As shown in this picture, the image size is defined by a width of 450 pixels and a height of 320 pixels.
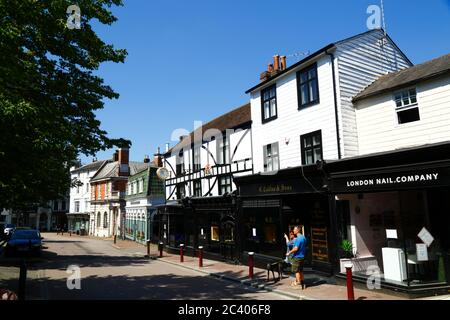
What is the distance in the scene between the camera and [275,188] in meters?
16.3

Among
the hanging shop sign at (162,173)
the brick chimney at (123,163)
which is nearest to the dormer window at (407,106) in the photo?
the hanging shop sign at (162,173)

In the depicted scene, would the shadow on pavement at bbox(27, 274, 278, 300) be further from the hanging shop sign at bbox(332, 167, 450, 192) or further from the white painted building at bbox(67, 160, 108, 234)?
the white painted building at bbox(67, 160, 108, 234)

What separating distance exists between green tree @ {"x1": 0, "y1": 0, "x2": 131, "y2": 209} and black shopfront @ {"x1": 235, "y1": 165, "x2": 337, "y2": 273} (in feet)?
22.4

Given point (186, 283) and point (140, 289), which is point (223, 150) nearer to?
point (186, 283)

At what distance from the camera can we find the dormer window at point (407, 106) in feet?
43.3

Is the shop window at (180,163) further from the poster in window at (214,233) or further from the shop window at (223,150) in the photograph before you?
the poster in window at (214,233)

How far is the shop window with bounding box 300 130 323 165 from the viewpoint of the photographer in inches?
601

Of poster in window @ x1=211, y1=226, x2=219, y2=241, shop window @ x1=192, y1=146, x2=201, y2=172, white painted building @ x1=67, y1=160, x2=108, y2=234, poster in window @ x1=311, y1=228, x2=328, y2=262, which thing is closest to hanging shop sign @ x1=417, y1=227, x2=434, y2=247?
poster in window @ x1=311, y1=228, x2=328, y2=262

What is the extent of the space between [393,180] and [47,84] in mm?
10531

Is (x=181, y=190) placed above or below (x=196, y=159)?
below

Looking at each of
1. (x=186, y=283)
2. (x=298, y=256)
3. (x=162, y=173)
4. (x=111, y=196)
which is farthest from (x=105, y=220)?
(x=298, y=256)

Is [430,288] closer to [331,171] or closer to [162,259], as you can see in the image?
[331,171]

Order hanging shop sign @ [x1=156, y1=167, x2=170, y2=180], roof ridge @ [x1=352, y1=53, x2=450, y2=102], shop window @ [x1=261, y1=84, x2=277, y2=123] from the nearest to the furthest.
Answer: roof ridge @ [x1=352, y1=53, x2=450, y2=102] < shop window @ [x1=261, y1=84, x2=277, y2=123] < hanging shop sign @ [x1=156, y1=167, x2=170, y2=180]
